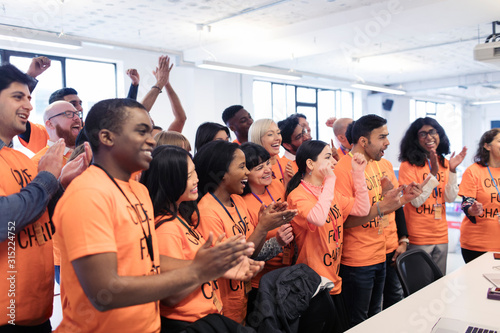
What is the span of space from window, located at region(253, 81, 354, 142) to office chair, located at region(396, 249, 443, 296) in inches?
312

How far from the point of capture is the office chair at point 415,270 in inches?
94.7

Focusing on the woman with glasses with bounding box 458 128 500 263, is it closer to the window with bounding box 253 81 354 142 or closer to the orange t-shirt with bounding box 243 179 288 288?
the orange t-shirt with bounding box 243 179 288 288

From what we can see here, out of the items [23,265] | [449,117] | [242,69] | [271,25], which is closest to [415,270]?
[23,265]

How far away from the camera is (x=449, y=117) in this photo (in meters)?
17.8

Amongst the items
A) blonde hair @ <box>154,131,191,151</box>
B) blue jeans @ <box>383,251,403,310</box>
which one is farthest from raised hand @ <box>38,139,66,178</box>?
blue jeans @ <box>383,251,403,310</box>

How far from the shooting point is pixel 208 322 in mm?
1528

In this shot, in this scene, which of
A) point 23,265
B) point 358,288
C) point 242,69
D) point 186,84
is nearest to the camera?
point 23,265

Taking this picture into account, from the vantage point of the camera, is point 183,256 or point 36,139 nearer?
point 183,256

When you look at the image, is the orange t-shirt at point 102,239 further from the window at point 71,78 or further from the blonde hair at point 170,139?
the window at point 71,78

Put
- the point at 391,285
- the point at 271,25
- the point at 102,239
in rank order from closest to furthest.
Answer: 1. the point at 102,239
2. the point at 391,285
3. the point at 271,25

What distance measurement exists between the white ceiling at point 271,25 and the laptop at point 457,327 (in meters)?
4.24

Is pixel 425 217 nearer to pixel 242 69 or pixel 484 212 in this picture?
pixel 484 212

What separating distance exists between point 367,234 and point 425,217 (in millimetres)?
800

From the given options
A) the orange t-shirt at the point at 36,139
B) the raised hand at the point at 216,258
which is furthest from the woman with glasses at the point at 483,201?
the orange t-shirt at the point at 36,139
